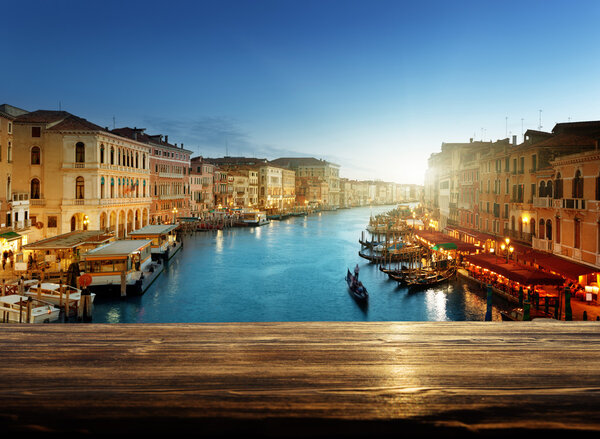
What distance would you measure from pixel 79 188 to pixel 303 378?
1237 inches

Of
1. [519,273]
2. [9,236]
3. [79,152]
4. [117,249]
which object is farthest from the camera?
[79,152]

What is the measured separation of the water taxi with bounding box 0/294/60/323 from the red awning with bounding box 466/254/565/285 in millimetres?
16265

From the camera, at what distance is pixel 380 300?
1941 cm

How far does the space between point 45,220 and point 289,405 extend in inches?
1246

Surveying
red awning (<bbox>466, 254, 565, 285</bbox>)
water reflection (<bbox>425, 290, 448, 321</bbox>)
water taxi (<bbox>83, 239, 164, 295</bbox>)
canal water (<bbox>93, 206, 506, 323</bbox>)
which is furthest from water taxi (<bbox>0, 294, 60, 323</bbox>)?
red awning (<bbox>466, 254, 565, 285</bbox>)

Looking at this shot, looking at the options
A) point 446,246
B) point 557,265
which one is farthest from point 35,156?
point 557,265

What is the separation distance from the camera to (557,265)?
590 inches

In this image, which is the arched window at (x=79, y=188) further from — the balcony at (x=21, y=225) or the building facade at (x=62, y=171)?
the balcony at (x=21, y=225)

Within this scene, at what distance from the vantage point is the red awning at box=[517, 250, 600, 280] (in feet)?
45.3

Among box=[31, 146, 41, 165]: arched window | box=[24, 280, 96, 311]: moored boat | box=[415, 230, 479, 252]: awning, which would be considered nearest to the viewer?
box=[24, 280, 96, 311]: moored boat

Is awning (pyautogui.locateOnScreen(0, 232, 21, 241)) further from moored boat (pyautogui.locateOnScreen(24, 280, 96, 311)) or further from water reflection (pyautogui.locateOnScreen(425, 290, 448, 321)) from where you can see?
water reflection (pyautogui.locateOnScreen(425, 290, 448, 321))

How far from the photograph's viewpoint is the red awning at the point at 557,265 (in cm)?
1380

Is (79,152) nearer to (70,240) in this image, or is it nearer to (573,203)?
(70,240)

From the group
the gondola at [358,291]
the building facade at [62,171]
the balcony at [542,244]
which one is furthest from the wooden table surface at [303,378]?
the building facade at [62,171]
